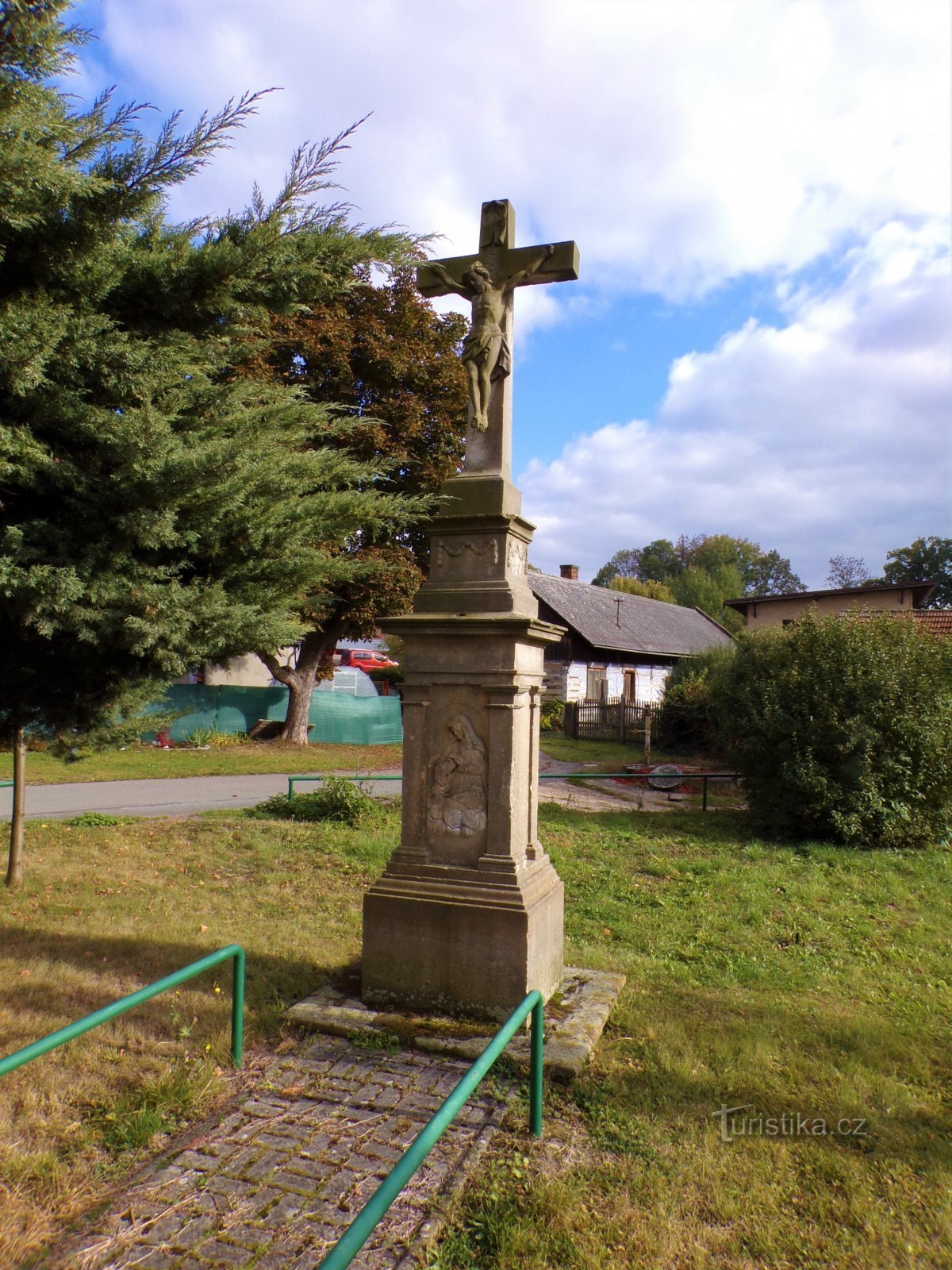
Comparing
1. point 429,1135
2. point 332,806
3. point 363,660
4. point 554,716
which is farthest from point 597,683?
point 429,1135

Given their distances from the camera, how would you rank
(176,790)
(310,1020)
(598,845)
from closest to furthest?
(310,1020), (598,845), (176,790)

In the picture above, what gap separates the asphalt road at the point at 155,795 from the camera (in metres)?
11.7

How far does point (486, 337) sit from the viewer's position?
16.5 ft

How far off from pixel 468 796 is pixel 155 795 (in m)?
10.1

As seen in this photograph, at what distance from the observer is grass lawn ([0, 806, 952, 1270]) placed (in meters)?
2.97

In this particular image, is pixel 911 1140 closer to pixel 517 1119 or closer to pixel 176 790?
pixel 517 1119

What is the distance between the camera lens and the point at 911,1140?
3.57 meters

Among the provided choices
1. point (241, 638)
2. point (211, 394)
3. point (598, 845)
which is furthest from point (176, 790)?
point (211, 394)

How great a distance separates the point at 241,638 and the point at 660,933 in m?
3.92

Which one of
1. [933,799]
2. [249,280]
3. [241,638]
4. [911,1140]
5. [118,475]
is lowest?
[911,1140]

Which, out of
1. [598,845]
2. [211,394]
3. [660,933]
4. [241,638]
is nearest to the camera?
[211,394]

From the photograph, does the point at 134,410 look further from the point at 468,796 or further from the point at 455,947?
the point at 455,947

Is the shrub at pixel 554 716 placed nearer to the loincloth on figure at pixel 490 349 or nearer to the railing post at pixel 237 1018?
the loincloth on figure at pixel 490 349

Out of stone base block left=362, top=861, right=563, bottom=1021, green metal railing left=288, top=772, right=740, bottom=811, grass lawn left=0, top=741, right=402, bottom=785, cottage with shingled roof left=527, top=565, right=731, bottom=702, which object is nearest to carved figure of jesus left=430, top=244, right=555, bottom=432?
stone base block left=362, top=861, right=563, bottom=1021
